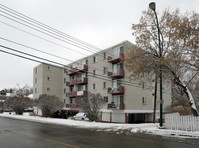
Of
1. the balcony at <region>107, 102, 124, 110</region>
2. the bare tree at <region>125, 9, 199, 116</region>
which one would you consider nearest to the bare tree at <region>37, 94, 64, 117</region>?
the balcony at <region>107, 102, 124, 110</region>

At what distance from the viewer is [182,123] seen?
12891 mm

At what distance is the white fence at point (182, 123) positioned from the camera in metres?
12.2

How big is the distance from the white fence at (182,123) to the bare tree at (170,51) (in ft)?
3.32

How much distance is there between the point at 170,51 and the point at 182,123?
16.5 feet

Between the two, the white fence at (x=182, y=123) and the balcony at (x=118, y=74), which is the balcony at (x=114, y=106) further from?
the white fence at (x=182, y=123)

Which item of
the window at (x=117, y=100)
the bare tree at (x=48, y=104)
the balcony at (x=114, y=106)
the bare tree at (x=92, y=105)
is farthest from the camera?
the window at (x=117, y=100)

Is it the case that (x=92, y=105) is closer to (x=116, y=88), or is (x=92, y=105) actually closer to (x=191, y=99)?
(x=116, y=88)

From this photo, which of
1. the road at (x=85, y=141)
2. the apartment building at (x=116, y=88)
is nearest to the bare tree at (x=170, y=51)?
the road at (x=85, y=141)

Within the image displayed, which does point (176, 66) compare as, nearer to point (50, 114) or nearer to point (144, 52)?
point (144, 52)

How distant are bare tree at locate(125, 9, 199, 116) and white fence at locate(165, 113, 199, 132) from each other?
3.32 feet

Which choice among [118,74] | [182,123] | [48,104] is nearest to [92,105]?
[118,74]

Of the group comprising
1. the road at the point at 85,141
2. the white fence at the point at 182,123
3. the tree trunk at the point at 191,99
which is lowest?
the road at the point at 85,141

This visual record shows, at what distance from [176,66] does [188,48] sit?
146 cm

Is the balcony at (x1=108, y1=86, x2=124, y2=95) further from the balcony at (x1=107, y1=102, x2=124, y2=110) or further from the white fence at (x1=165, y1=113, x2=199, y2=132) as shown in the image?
the white fence at (x1=165, y1=113, x2=199, y2=132)
